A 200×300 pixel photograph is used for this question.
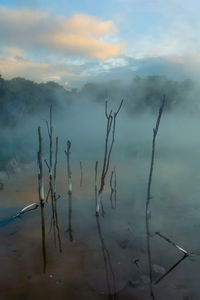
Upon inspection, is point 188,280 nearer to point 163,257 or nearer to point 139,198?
point 163,257

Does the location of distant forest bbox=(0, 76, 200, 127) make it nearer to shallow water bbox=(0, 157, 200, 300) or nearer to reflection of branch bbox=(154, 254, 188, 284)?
shallow water bbox=(0, 157, 200, 300)

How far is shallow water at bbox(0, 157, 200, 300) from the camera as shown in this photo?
12.5 feet

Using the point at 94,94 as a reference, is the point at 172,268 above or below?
below

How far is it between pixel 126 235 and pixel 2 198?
177 inches

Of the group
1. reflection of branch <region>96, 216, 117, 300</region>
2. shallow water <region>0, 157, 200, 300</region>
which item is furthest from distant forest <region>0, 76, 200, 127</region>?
reflection of branch <region>96, 216, 117, 300</region>

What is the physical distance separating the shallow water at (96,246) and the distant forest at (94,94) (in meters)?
25.6

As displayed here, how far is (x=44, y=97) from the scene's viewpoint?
4778 centimetres

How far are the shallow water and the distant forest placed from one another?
2559 centimetres

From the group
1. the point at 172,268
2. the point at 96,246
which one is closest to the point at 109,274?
the point at 96,246

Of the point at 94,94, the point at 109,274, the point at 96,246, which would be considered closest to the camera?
the point at 109,274

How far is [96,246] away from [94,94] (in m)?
66.5

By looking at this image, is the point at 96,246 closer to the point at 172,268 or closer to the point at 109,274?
the point at 109,274

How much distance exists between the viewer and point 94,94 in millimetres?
69000

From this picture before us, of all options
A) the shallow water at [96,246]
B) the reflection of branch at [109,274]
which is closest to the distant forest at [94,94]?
the shallow water at [96,246]
